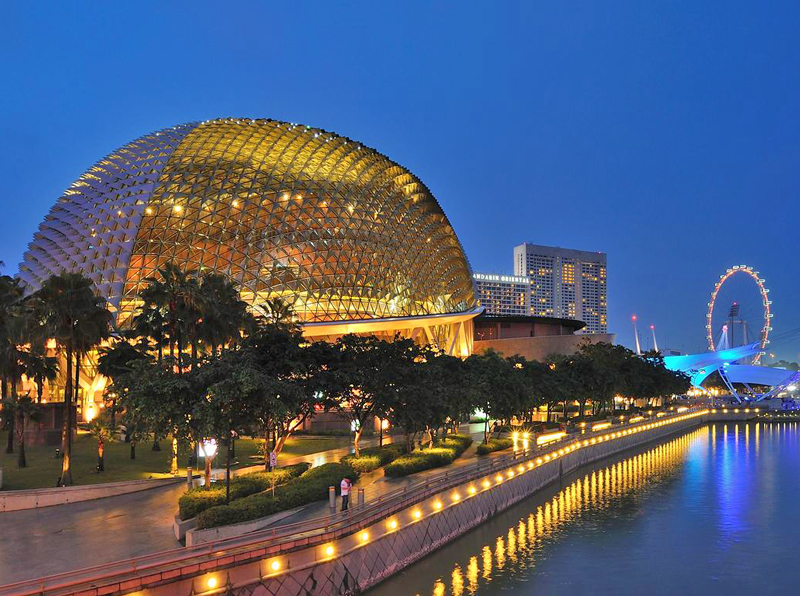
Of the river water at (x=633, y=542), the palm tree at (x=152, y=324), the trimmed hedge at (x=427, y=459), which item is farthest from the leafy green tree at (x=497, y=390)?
the palm tree at (x=152, y=324)

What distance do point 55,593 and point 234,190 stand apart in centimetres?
6008

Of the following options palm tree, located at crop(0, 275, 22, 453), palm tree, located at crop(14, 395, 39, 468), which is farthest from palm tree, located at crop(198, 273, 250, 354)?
palm tree, located at crop(14, 395, 39, 468)

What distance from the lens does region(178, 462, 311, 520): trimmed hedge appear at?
89.1ft

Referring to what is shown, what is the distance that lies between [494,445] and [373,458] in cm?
1401

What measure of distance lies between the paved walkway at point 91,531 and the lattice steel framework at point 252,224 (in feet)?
114

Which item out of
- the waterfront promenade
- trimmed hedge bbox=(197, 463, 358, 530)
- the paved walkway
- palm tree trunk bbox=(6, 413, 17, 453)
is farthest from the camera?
palm tree trunk bbox=(6, 413, 17, 453)

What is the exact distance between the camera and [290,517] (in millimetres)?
27859

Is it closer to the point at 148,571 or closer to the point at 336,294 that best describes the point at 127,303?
the point at 336,294

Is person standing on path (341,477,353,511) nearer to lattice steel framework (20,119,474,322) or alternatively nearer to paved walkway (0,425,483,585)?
paved walkway (0,425,483,585)

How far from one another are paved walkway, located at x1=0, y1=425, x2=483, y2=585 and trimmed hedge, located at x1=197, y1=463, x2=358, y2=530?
70 cm

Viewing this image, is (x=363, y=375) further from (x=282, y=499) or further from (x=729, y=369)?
(x=729, y=369)

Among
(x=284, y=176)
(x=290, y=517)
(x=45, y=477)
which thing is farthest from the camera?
(x=284, y=176)

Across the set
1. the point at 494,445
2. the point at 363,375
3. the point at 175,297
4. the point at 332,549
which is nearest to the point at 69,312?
the point at 175,297

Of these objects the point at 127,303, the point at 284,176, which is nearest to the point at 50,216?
the point at 127,303
